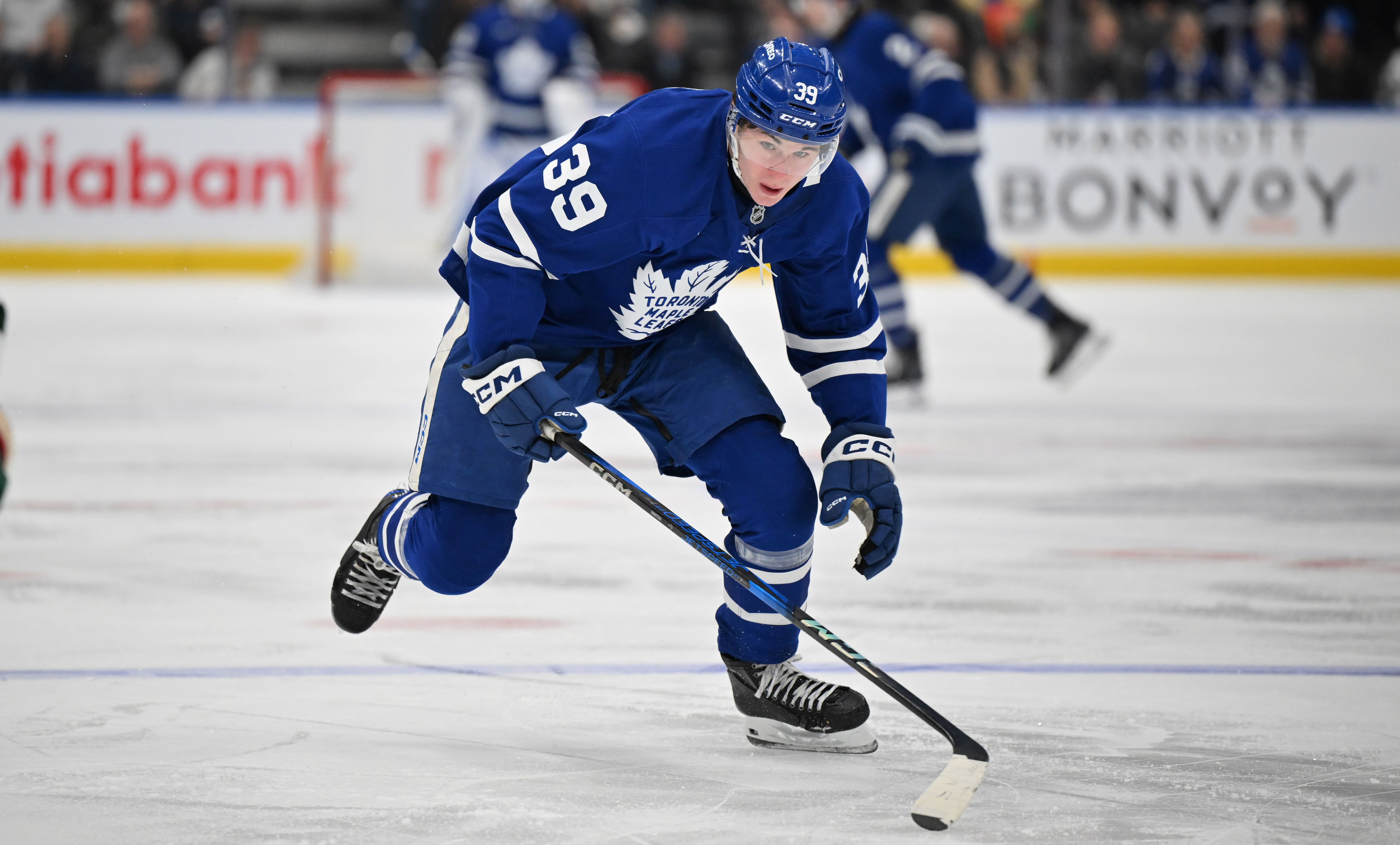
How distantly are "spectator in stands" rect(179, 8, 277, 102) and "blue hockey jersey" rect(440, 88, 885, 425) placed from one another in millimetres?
8706

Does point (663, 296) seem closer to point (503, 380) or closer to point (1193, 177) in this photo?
point (503, 380)

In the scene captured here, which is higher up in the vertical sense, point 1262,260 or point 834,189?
point 834,189

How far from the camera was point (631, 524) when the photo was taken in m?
4.07

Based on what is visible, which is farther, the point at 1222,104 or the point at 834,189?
the point at 1222,104

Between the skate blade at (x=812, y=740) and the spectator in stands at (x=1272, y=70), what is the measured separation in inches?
372

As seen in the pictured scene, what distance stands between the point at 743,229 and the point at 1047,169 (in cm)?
871

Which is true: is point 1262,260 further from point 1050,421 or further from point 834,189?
point 834,189

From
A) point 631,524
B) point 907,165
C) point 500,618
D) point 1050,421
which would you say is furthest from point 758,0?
point 500,618

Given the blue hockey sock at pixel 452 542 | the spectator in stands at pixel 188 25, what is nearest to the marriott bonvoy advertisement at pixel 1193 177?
the spectator in stands at pixel 188 25

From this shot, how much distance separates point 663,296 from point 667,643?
0.72 metres

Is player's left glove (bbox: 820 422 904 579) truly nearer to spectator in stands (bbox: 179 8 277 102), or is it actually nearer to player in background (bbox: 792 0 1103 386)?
player in background (bbox: 792 0 1103 386)

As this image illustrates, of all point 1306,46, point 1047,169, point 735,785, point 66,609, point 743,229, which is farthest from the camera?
point 1306,46

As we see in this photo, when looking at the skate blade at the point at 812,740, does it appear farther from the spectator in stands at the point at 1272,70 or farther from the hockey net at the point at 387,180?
the spectator in stands at the point at 1272,70

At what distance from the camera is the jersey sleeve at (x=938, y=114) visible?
6.14 metres
